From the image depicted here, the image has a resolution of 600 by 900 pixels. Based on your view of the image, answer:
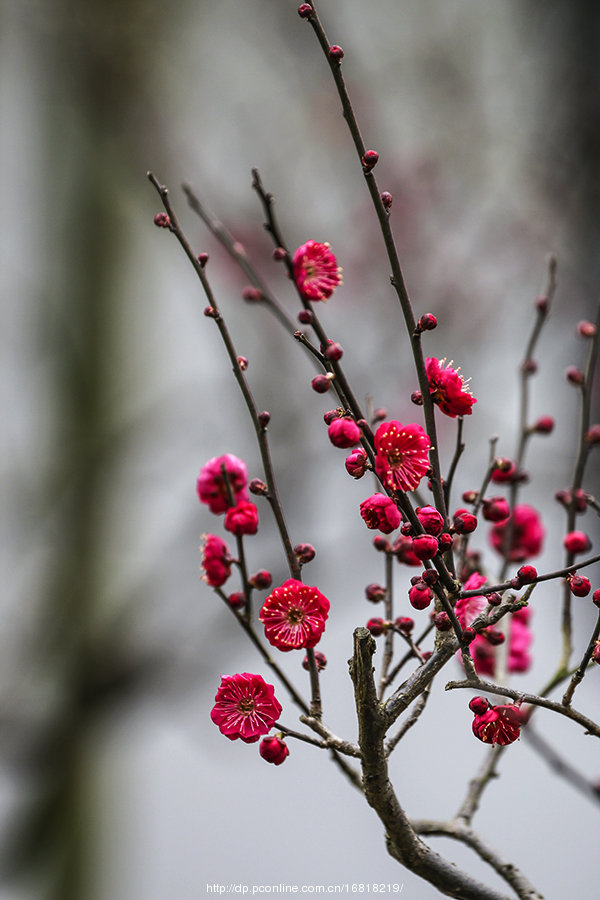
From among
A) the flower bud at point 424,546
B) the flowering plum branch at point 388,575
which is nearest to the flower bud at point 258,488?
the flowering plum branch at point 388,575

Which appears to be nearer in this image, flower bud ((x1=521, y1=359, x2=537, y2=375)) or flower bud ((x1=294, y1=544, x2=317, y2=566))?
flower bud ((x1=294, y1=544, x2=317, y2=566))

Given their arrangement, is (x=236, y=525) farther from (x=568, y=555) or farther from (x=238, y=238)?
(x=238, y=238)

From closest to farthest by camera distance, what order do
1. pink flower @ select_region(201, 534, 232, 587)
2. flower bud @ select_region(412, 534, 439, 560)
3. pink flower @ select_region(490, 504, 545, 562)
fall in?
flower bud @ select_region(412, 534, 439, 560) < pink flower @ select_region(201, 534, 232, 587) < pink flower @ select_region(490, 504, 545, 562)

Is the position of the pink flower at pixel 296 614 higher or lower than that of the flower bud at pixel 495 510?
lower

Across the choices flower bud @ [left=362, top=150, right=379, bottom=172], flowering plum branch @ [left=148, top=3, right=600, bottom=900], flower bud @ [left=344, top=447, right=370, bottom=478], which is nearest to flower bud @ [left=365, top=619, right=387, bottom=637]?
flowering plum branch @ [left=148, top=3, right=600, bottom=900]

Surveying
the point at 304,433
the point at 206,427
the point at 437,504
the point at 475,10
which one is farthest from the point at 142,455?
the point at 437,504

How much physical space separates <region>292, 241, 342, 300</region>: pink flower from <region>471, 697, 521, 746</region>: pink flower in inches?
7.3

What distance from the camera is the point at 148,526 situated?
1.69 meters

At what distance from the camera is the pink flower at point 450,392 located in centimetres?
34

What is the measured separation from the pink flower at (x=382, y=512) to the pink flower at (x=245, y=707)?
3.8 inches

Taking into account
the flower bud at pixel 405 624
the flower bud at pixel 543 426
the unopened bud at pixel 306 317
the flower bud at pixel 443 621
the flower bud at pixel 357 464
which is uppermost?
the flower bud at pixel 543 426

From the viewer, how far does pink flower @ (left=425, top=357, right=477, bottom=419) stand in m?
0.34

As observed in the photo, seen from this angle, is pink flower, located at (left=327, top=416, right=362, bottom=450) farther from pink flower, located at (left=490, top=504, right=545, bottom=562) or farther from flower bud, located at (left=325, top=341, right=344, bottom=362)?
pink flower, located at (left=490, top=504, right=545, bottom=562)

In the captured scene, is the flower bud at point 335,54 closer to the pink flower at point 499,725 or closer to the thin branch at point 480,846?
the pink flower at point 499,725
